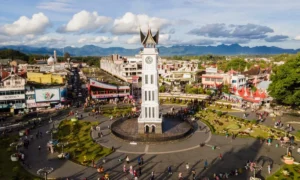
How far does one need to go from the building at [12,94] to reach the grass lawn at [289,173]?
56334mm

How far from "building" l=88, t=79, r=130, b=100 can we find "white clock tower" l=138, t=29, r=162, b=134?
32.3 m

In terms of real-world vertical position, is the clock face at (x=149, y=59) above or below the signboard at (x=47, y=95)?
above

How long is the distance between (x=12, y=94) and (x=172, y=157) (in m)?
44.7

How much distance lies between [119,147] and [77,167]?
28.5ft

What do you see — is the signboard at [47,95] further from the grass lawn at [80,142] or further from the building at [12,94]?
the grass lawn at [80,142]

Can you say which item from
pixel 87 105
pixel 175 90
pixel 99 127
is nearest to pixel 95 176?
pixel 99 127

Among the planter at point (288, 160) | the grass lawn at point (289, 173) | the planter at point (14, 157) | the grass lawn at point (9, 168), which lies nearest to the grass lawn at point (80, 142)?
the planter at point (14, 157)

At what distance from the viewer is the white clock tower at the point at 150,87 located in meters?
45.7

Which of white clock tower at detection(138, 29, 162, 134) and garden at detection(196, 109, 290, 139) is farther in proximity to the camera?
garden at detection(196, 109, 290, 139)

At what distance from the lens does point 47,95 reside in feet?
217

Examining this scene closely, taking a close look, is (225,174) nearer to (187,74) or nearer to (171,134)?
(171,134)

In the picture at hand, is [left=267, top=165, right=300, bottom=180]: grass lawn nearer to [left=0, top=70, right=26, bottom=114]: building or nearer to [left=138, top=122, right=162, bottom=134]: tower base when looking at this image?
[left=138, top=122, right=162, bottom=134]: tower base

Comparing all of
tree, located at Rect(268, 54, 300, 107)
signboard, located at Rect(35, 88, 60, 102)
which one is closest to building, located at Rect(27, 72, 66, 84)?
signboard, located at Rect(35, 88, 60, 102)

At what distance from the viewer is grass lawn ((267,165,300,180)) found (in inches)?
1242
